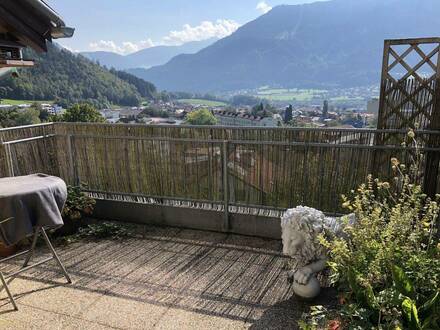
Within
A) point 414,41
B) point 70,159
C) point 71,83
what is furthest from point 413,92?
point 71,83

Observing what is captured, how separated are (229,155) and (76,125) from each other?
234cm

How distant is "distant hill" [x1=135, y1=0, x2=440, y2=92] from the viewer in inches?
2867

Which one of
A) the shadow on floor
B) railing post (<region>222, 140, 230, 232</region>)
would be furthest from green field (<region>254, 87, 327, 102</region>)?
the shadow on floor

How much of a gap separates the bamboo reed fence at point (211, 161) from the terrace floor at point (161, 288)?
630mm

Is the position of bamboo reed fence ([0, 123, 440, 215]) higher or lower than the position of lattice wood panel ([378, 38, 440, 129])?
lower

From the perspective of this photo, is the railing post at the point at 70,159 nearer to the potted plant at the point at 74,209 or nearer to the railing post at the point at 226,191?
the potted plant at the point at 74,209

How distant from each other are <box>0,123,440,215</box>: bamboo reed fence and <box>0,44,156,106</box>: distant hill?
55.8 feet

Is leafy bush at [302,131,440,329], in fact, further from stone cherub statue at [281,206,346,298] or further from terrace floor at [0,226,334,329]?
terrace floor at [0,226,334,329]

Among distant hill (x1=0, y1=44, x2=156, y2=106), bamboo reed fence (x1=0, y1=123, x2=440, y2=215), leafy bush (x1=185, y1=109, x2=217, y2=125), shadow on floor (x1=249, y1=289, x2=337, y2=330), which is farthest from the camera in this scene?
distant hill (x1=0, y1=44, x2=156, y2=106)

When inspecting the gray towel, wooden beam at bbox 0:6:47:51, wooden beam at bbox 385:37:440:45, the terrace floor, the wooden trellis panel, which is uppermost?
wooden beam at bbox 0:6:47:51

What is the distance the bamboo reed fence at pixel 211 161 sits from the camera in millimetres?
3760

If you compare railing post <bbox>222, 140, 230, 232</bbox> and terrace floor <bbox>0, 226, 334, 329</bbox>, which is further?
railing post <bbox>222, 140, 230, 232</bbox>

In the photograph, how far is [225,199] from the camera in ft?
14.0

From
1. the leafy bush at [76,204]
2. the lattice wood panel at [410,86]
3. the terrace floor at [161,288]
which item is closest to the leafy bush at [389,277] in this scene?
the terrace floor at [161,288]
